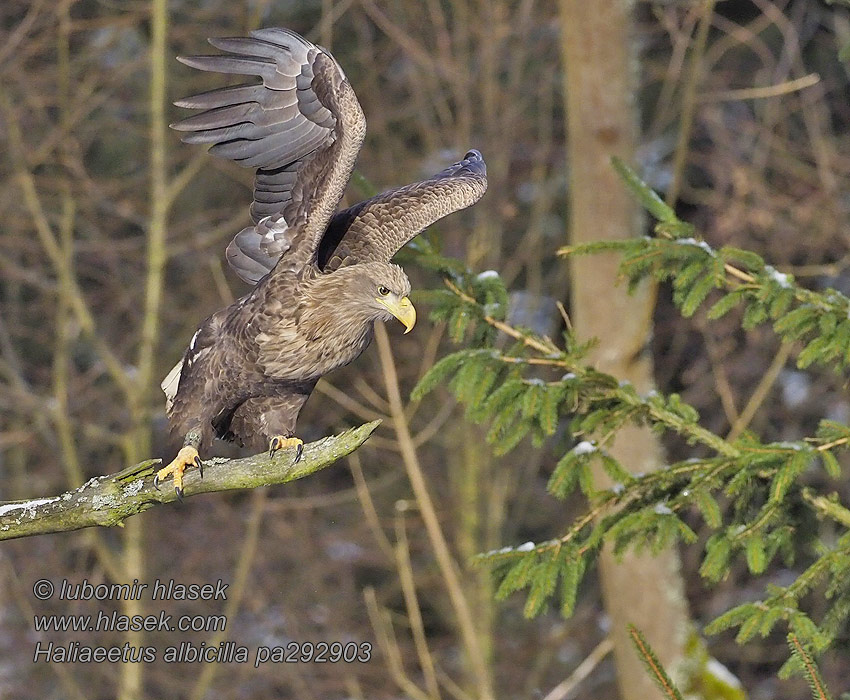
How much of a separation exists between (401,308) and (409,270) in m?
5.43

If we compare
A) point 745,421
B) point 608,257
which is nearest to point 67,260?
point 608,257

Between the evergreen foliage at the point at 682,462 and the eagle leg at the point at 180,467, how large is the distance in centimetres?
73

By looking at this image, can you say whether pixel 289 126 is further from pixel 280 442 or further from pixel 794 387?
pixel 794 387

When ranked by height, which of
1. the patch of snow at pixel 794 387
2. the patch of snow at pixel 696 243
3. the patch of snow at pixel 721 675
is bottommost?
the patch of snow at pixel 794 387

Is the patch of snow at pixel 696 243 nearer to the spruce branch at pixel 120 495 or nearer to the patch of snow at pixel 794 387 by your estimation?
the spruce branch at pixel 120 495

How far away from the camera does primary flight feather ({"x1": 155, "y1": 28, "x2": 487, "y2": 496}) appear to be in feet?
11.0

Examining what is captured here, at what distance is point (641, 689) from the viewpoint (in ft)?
23.5

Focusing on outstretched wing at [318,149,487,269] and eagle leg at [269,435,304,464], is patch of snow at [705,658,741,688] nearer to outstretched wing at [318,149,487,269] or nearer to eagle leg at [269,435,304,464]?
outstretched wing at [318,149,487,269]

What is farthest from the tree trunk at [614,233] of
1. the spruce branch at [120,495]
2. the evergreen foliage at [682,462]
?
the spruce branch at [120,495]

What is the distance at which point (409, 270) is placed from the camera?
8758mm

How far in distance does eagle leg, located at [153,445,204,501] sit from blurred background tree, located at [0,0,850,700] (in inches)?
170

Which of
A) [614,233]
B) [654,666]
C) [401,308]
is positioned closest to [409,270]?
[614,233]

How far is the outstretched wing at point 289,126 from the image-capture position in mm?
3568

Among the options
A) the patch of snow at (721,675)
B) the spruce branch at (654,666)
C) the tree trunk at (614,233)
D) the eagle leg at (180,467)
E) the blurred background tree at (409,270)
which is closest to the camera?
the spruce branch at (654,666)
